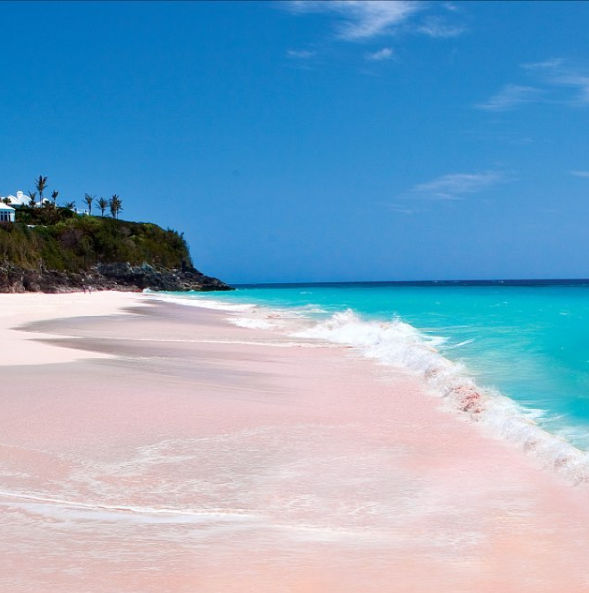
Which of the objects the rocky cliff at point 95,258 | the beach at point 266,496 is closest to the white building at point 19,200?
the rocky cliff at point 95,258

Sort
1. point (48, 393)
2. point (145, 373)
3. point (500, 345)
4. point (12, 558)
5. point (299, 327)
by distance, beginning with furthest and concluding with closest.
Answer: point (299, 327) < point (500, 345) < point (145, 373) < point (48, 393) < point (12, 558)

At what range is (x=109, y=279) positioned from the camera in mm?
78750

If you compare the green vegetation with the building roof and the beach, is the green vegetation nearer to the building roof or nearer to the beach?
the building roof

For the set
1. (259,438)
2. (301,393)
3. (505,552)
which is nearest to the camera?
(505,552)

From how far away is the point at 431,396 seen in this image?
31.6 ft

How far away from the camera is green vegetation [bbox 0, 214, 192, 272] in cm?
6103

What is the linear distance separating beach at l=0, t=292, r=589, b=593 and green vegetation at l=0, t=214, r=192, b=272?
173 ft

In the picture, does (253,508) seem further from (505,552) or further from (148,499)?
(505,552)

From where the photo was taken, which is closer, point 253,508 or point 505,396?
point 253,508

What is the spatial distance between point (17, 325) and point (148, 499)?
16.8 metres

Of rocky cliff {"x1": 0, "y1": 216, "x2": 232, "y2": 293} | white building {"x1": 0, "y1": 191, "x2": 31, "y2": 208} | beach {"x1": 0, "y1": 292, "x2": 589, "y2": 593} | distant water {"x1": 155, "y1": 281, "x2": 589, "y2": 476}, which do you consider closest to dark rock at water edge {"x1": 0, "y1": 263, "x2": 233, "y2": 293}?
rocky cliff {"x1": 0, "y1": 216, "x2": 232, "y2": 293}

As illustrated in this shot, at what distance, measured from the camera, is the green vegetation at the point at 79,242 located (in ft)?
200

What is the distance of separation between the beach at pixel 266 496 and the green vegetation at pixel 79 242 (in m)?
52.6

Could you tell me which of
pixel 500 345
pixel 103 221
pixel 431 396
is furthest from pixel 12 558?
pixel 103 221
